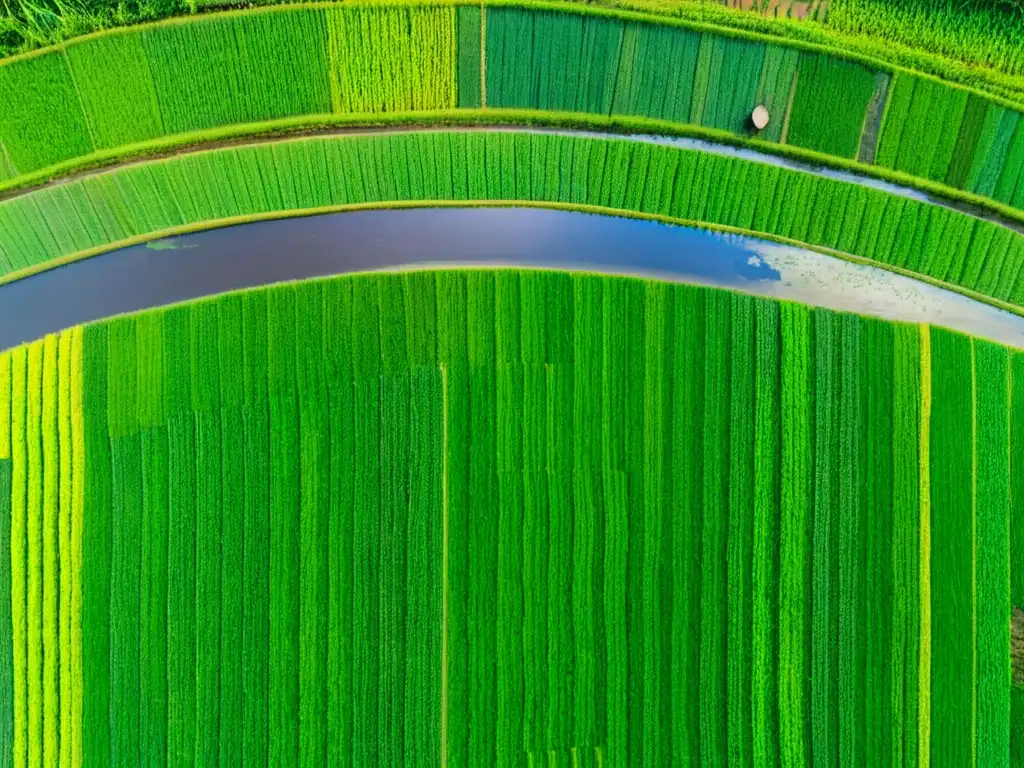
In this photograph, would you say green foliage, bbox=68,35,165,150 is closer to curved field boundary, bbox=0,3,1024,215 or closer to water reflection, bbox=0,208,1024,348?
curved field boundary, bbox=0,3,1024,215

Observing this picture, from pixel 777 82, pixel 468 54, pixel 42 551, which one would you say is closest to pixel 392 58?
pixel 468 54

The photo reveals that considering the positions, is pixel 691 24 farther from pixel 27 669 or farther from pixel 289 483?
pixel 27 669

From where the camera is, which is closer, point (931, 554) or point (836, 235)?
point (931, 554)

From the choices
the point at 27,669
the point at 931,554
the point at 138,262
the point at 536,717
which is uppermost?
the point at 138,262

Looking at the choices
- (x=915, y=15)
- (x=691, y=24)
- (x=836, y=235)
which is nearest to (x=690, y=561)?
(x=836, y=235)

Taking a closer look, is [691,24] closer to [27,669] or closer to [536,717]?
[536,717]

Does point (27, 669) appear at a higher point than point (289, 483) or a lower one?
lower

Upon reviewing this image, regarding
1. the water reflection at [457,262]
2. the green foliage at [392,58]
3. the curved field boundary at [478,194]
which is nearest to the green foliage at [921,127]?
the curved field boundary at [478,194]

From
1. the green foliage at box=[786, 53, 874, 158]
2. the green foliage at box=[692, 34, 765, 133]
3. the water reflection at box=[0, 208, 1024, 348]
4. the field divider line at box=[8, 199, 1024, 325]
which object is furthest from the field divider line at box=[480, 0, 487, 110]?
the green foliage at box=[786, 53, 874, 158]
